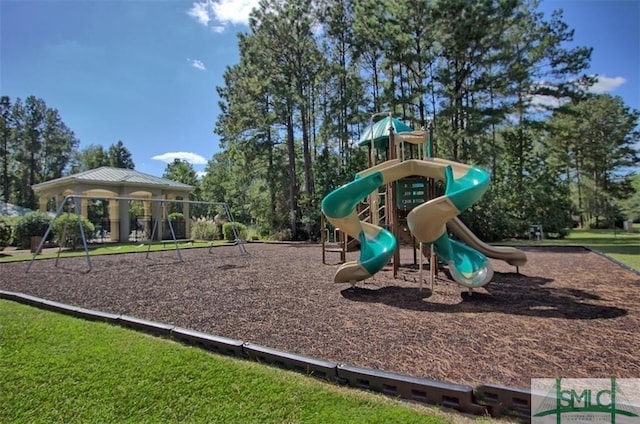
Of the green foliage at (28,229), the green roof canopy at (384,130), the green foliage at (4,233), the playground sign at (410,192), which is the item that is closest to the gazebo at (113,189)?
the green foliage at (28,229)

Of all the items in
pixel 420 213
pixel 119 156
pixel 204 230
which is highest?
pixel 119 156

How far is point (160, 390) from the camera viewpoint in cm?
304

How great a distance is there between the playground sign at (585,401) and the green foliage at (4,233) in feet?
73.0

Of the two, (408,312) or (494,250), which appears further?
(494,250)

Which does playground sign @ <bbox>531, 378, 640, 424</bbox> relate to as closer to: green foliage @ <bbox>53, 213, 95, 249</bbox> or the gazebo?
green foliage @ <bbox>53, 213, 95, 249</bbox>

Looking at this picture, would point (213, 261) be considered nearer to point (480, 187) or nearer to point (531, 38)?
point (480, 187)

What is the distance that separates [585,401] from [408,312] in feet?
8.59

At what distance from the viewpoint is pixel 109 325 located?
4660mm

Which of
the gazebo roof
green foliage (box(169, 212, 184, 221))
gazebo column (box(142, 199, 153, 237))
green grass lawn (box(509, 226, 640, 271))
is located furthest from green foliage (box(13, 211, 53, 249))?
green grass lawn (box(509, 226, 640, 271))

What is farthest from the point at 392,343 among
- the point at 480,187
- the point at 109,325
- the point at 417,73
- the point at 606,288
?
the point at 417,73

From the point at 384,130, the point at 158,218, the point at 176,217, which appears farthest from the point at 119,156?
the point at 384,130

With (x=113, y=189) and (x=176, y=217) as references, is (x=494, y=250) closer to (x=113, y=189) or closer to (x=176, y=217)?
(x=113, y=189)

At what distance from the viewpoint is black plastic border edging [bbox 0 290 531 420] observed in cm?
264

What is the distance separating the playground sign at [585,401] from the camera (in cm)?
243
